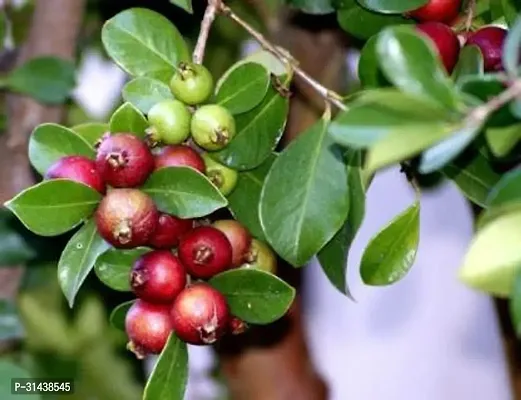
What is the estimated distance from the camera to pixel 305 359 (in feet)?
3.65

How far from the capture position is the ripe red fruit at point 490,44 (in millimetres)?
554

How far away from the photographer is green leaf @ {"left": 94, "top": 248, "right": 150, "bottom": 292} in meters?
0.61

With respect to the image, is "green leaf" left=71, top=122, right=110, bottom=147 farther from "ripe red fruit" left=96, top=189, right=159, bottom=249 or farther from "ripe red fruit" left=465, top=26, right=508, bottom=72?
"ripe red fruit" left=465, top=26, right=508, bottom=72

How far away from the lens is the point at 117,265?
0.61 metres

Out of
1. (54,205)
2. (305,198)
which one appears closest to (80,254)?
(54,205)

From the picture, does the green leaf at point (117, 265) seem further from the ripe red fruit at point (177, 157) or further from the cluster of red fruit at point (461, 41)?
the cluster of red fruit at point (461, 41)

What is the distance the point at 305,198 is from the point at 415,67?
0.61ft

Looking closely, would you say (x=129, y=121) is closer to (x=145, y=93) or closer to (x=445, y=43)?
(x=145, y=93)

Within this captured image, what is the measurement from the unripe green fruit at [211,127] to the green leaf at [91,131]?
3.2 inches

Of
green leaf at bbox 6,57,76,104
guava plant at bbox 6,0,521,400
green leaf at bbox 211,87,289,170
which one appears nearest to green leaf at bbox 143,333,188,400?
guava plant at bbox 6,0,521,400

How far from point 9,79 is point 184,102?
1.57 ft

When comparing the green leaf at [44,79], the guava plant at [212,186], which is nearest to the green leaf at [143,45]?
the guava plant at [212,186]

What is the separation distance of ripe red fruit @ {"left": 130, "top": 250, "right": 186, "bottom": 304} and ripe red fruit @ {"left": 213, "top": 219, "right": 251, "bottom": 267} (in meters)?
0.04

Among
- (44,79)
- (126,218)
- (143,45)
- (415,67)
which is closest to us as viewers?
(415,67)
